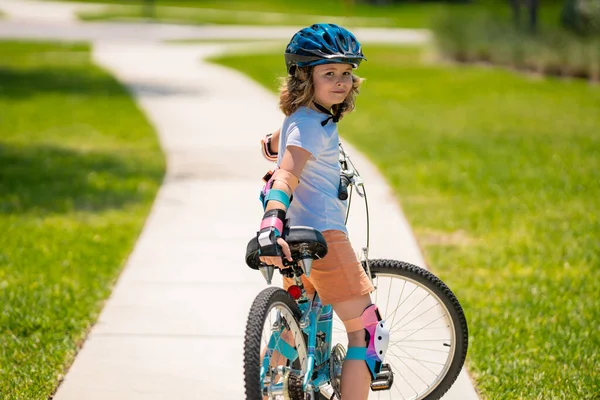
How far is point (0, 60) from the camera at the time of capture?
22.5 meters

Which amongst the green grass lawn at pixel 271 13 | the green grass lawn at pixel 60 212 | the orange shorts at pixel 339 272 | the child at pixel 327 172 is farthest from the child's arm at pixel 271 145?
the green grass lawn at pixel 271 13

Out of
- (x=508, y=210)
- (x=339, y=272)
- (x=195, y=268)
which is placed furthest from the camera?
(x=508, y=210)

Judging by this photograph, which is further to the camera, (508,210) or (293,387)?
(508,210)

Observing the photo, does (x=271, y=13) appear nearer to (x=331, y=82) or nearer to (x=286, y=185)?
(x=331, y=82)

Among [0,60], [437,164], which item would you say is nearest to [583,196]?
[437,164]

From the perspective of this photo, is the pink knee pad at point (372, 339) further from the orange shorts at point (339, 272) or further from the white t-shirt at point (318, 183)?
the white t-shirt at point (318, 183)

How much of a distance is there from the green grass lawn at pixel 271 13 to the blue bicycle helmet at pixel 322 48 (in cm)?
3381

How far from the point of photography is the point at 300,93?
386cm

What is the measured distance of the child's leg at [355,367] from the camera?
153 inches

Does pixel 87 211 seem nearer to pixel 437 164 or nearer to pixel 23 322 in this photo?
pixel 23 322

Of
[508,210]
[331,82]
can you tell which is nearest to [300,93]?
[331,82]

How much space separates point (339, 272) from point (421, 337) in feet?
5.77

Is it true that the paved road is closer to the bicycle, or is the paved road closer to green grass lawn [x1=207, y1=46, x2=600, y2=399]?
green grass lawn [x1=207, y1=46, x2=600, y2=399]

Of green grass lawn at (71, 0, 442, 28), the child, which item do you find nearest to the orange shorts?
the child
